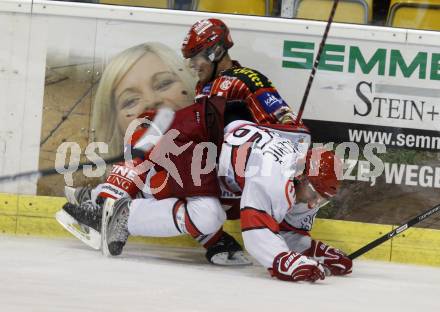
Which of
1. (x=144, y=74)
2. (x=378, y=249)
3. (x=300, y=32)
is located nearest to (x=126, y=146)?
(x=144, y=74)

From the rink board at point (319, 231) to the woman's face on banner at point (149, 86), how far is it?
1.70 ft

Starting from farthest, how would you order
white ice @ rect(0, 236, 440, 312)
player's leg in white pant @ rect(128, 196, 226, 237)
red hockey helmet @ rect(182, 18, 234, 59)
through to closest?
red hockey helmet @ rect(182, 18, 234, 59) → player's leg in white pant @ rect(128, 196, 226, 237) → white ice @ rect(0, 236, 440, 312)

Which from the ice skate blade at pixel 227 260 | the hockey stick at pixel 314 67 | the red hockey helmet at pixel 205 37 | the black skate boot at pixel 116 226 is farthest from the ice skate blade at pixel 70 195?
the hockey stick at pixel 314 67

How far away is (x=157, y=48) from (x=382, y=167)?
3.77 ft

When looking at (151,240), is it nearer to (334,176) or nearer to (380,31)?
(334,176)

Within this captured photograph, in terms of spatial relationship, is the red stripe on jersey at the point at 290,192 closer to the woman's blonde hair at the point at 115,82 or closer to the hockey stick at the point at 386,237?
the hockey stick at the point at 386,237

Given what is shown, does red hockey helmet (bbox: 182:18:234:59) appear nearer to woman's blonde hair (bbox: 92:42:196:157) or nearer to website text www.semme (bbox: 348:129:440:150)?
woman's blonde hair (bbox: 92:42:196:157)

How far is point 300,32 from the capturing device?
4.46 m

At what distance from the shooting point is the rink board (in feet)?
14.6

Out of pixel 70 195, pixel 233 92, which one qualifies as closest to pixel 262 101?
pixel 233 92

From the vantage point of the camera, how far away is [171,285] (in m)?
3.45

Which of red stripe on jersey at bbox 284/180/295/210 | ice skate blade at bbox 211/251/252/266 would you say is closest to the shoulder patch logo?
red stripe on jersey at bbox 284/180/295/210

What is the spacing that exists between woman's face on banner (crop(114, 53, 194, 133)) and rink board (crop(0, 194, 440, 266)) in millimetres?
519

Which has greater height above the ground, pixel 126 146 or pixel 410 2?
pixel 410 2
